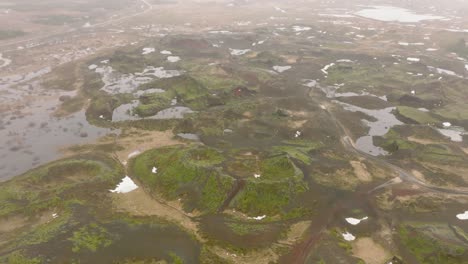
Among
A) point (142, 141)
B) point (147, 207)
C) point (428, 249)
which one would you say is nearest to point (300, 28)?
point (142, 141)

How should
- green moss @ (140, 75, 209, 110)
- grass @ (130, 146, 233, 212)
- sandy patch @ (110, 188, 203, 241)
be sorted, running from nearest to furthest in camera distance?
sandy patch @ (110, 188, 203, 241) → grass @ (130, 146, 233, 212) → green moss @ (140, 75, 209, 110)

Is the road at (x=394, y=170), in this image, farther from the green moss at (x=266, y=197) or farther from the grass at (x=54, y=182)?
the grass at (x=54, y=182)

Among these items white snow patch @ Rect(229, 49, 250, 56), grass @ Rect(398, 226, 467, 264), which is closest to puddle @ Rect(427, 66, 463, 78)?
white snow patch @ Rect(229, 49, 250, 56)

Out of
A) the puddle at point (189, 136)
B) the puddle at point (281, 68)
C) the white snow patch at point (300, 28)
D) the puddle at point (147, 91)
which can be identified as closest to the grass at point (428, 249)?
the puddle at point (189, 136)

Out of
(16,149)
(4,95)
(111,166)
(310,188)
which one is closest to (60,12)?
(4,95)

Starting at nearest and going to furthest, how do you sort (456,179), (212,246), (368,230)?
1. (212,246)
2. (368,230)
3. (456,179)

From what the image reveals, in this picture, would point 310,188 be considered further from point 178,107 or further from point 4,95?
point 4,95

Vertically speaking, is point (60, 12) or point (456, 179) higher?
point (60, 12)

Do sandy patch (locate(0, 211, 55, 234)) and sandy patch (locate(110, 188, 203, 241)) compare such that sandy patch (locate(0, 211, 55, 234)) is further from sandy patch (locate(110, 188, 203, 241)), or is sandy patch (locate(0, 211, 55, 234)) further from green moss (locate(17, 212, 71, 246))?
sandy patch (locate(110, 188, 203, 241))
